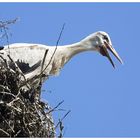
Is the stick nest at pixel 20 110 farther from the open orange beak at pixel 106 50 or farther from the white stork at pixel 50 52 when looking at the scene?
the open orange beak at pixel 106 50

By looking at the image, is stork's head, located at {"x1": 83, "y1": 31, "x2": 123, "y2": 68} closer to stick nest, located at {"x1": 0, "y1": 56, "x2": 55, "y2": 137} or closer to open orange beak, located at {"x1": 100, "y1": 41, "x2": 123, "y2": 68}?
open orange beak, located at {"x1": 100, "y1": 41, "x2": 123, "y2": 68}

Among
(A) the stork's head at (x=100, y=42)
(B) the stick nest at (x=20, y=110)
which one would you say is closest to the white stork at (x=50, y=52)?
(A) the stork's head at (x=100, y=42)

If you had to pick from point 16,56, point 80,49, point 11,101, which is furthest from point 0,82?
point 80,49

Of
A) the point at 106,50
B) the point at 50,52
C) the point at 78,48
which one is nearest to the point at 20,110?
the point at 50,52

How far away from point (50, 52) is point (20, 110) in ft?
5.15

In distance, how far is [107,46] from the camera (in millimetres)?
9805

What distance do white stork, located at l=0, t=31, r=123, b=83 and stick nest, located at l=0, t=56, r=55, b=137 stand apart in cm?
23

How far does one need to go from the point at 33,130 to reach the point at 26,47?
1541 mm

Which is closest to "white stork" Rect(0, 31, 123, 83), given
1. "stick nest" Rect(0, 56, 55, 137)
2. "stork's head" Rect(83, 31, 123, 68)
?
"stork's head" Rect(83, 31, 123, 68)

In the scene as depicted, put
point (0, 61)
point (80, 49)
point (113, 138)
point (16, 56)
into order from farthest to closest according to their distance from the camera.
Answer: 1. point (80, 49)
2. point (16, 56)
3. point (0, 61)
4. point (113, 138)

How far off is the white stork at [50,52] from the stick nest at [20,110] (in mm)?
229

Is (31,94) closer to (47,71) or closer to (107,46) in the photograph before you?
(47,71)

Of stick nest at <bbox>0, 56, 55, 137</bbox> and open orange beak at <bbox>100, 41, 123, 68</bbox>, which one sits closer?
stick nest at <bbox>0, 56, 55, 137</bbox>

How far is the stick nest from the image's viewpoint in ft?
24.9
